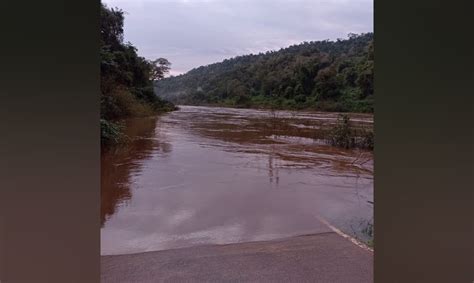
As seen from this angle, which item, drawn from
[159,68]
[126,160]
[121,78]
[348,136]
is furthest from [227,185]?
[159,68]

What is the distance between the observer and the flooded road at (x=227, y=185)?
415 cm

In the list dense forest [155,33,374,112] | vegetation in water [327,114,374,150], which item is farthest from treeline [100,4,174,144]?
vegetation in water [327,114,374,150]

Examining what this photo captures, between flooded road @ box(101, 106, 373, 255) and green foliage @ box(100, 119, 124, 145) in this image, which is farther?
green foliage @ box(100, 119, 124, 145)

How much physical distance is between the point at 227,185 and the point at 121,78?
16.2ft

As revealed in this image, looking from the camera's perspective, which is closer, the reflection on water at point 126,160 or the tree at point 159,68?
the reflection on water at point 126,160

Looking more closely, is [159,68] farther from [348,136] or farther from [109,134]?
[348,136]

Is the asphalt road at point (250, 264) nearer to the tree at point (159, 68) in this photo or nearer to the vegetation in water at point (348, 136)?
the vegetation in water at point (348, 136)

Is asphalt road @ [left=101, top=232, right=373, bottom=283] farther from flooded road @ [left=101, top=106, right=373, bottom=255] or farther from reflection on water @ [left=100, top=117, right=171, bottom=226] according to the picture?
reflection on water @ [left=100, top=117, right=171, bottom=226]

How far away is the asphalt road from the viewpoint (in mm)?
2367

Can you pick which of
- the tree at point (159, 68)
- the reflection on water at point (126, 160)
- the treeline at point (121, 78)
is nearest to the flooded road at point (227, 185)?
the reflection on water at point (126, 160)

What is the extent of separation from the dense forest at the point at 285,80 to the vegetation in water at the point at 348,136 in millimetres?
2237

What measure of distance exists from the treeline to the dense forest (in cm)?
80
